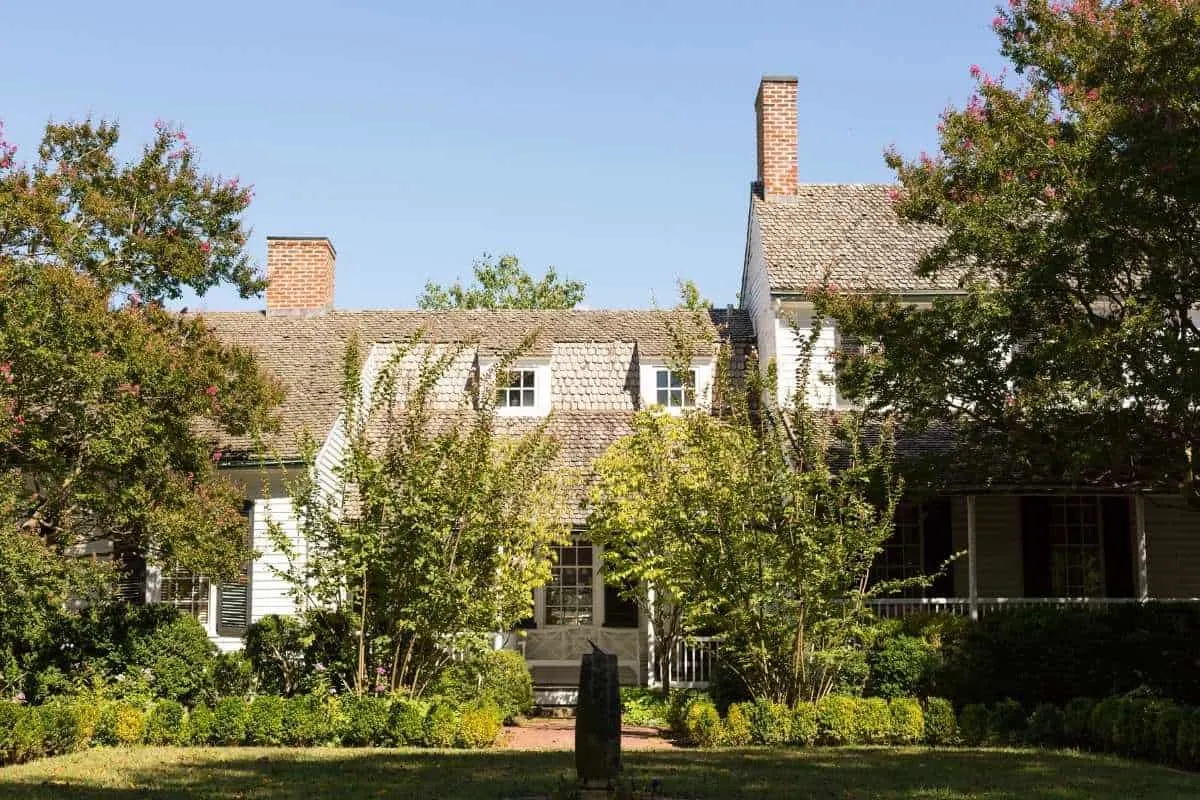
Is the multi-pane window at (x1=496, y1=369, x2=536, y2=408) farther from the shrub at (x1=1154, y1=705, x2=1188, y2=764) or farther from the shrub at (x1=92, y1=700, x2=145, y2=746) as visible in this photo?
the shrub at (x1=1154, y1=705, x2=1188, y2=764)

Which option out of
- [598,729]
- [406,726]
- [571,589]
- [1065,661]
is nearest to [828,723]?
[1065,661]

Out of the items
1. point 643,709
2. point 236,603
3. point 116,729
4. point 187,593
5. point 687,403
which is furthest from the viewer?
point 687,403

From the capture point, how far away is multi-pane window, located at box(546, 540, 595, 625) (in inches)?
882

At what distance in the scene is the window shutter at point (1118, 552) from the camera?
21.3 metres

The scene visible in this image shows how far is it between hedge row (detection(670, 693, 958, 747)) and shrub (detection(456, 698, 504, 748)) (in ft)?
Answer: 7.65

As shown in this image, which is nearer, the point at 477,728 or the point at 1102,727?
the point at 1102,727

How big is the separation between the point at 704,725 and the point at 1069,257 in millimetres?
6820

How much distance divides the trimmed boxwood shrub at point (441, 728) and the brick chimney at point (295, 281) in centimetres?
1304

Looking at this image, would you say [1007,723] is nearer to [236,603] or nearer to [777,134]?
[236,603]

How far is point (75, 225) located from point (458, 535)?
6.84 m

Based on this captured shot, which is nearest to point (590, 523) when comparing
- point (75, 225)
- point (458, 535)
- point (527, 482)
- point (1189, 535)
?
point (527, 482)

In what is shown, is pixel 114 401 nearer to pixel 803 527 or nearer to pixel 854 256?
pixel 803 527

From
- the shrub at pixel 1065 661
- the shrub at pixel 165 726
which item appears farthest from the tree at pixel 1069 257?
the shrub at pixel 165 726

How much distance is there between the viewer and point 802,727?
50.1 ft
